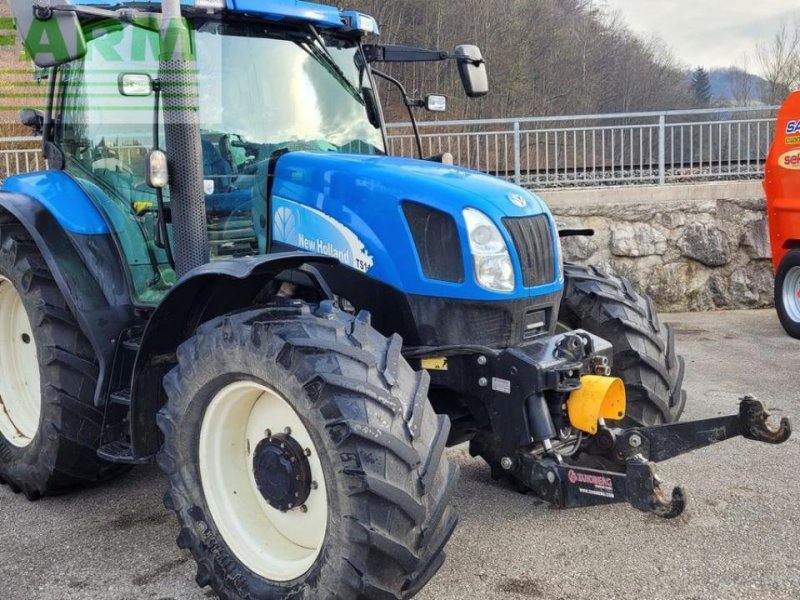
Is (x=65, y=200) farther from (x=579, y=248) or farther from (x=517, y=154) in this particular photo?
(x=517, y=154)

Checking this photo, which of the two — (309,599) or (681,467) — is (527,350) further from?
(681,467)

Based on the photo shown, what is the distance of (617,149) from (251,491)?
891 cm

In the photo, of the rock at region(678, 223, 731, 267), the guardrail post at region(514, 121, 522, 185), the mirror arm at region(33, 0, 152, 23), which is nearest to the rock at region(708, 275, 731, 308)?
the rock at region(678, 223, 731, 267)

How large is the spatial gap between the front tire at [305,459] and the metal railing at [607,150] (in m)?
7.53

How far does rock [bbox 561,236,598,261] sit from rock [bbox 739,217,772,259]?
1.83 meters

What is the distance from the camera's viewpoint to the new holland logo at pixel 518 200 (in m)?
3.07

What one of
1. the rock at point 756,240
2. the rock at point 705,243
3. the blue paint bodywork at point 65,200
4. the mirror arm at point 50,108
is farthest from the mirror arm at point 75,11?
the rock at point 756,240

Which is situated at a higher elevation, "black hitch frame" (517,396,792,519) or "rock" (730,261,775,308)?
"black hitch frame" (517,396,792,519)

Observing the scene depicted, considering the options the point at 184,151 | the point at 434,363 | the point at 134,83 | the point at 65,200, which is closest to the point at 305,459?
the point at 434,363

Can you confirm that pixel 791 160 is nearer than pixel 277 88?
No

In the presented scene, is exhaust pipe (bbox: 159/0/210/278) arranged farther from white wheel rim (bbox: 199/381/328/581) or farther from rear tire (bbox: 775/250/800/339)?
rear tire (bbox: 775/250/800/339)

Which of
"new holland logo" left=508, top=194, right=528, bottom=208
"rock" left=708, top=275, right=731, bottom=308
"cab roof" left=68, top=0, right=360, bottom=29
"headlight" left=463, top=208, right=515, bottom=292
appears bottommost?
"rock" left=708, top=275, right=731, bottom=308

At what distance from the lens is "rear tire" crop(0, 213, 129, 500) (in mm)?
3551

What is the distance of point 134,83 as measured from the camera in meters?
3.14
